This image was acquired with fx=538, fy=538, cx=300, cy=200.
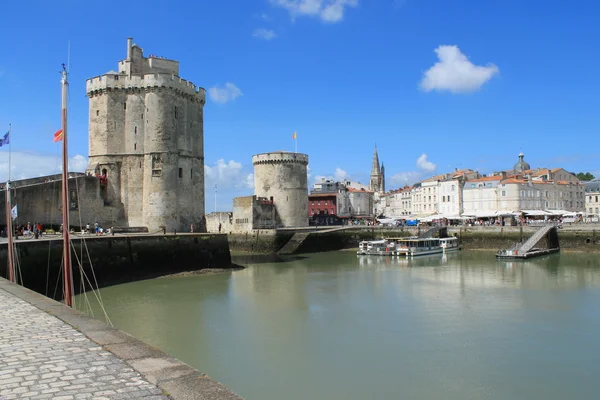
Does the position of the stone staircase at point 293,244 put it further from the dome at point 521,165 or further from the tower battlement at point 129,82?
the dome at point 521,165

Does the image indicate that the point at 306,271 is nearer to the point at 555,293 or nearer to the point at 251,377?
the point at 555,293

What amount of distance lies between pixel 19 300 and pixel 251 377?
442 cm

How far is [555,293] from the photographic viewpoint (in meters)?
19.6

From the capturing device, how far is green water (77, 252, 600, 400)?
9.68 meters

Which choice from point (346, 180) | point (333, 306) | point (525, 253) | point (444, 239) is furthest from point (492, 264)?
point (346, 180)

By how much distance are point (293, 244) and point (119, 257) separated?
17981mm

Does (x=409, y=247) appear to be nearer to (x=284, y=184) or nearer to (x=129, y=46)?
(x=284, y=184)

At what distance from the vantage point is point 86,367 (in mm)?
5477

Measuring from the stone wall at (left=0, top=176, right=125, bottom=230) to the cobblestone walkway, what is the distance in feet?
59.2

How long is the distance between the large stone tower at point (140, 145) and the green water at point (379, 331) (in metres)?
7.52

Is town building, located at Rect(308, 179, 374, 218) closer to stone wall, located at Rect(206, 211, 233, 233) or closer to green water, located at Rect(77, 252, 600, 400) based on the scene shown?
stone wall, located at Rect(206, 211, 233, 233)

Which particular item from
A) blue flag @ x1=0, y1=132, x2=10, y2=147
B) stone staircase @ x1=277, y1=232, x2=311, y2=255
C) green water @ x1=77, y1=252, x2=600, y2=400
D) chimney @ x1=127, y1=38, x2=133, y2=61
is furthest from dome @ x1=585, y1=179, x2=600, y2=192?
blue flag @ x1=0, y1=132, x2=10, y2=147

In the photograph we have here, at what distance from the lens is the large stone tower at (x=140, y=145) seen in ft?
99.7

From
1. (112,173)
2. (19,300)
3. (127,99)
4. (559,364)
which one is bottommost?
(559,364)
